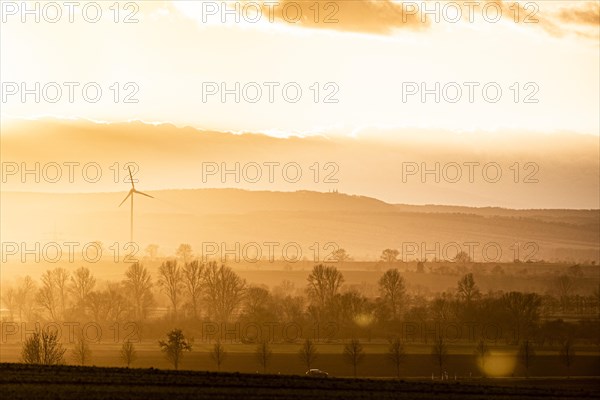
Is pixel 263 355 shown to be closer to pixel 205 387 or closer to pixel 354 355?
pixel 354 355

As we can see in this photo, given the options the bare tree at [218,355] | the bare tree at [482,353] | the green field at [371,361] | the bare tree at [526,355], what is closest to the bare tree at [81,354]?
the green field at [371,361]

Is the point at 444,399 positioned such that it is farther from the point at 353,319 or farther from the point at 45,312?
the point at 45,312

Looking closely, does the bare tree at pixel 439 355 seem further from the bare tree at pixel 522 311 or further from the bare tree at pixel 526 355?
the bare tree at pixel 522 311

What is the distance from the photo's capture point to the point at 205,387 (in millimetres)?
73938

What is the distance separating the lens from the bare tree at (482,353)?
431 feet

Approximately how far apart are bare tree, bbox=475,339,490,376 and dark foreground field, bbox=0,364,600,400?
48.8m

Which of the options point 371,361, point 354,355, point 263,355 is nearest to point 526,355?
point 371,361

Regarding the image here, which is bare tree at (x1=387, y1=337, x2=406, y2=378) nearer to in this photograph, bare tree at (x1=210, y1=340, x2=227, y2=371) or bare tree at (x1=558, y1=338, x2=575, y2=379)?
bare tree at (x1=558, y1=338, x2=575, y2=379)

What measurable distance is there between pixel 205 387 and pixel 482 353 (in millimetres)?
67673

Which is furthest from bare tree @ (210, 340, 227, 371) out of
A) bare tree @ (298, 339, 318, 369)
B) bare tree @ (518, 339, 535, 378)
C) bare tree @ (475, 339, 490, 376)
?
bare tree @ (518, 339, 535, 378)

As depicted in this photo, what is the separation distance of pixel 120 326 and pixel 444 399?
101886 millimetres

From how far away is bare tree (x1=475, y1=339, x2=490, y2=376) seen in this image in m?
131

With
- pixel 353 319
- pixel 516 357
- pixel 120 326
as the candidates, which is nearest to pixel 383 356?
pixel 516 357

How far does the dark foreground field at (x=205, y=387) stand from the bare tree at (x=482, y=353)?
48828 mm
